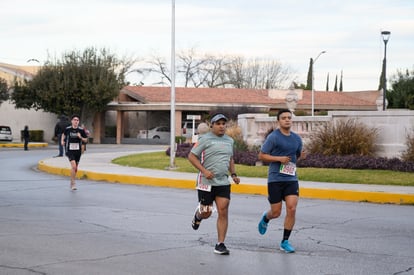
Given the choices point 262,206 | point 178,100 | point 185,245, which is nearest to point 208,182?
point 185,245

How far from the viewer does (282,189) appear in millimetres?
8742

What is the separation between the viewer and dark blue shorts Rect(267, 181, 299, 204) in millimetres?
8703

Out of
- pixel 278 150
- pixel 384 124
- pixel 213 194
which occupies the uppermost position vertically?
pixel 384 124

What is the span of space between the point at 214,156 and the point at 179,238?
5.68ft

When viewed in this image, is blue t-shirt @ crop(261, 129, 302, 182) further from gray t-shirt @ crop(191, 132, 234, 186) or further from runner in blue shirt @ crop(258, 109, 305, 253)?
gray t-shirt @ crop(191, 132, 234, 186)

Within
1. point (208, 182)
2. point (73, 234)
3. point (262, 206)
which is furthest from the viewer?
point (262, 206)

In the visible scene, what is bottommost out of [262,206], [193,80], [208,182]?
[262,206]

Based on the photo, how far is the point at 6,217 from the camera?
37.9ft

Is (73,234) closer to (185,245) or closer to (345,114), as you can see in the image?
(185,245)

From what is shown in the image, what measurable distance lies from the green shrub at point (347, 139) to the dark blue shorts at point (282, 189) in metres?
13.6

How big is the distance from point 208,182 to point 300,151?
4.32 ft

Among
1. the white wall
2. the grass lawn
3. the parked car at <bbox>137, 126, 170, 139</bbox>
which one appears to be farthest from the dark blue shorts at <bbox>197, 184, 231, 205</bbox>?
the white wall

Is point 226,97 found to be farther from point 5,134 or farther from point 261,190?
point 261,190

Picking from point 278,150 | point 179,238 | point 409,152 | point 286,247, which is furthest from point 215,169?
point 409,152
